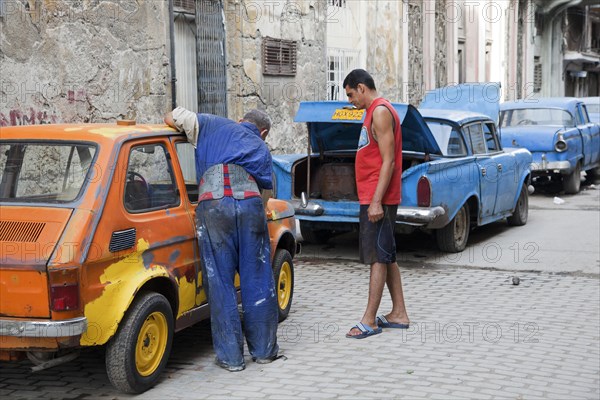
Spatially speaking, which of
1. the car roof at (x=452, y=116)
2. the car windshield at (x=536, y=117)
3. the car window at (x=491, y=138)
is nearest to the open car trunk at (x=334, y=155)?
the car roof at (x=452, y=116)

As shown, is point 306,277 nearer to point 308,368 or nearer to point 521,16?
point 308,368

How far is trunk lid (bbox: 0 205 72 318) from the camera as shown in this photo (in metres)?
4.73

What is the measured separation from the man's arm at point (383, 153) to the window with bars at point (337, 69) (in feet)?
36.1

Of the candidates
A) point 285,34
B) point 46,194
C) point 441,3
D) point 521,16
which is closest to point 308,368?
point 46,194

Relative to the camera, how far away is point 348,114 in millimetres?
9453

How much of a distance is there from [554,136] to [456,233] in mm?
6653

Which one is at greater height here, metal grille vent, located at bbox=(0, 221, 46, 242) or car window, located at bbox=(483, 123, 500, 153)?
car window, located at bbox=(483, 123, 500, 153)

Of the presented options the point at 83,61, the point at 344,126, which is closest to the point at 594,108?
the point at 344,126

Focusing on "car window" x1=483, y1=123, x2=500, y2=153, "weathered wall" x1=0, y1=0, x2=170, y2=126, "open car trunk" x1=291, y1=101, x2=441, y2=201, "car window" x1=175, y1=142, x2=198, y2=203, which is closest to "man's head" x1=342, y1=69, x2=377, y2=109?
"car window" x1=175, y1=142, x2=198, y2=203

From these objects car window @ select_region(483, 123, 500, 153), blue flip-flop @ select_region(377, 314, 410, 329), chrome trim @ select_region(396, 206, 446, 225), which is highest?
car window @ select_region(483, 123, 500, 153)

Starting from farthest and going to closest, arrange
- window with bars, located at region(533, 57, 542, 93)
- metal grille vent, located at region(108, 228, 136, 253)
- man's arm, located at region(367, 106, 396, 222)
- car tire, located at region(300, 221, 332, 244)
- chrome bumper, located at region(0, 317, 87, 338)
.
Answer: window with bars, located at region(533, 57, 542, 93) → car tire, located at region(300, 221, 332, 244) → man's arm, located at region(367, 106, 396, 222) → metal grille vent, located at region(108, 228, 136, 253) → chrome bumper, located at region(0, 317, 87, 338)

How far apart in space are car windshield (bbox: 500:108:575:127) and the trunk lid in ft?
43.4

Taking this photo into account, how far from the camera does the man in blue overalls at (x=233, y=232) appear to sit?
573 centimetres

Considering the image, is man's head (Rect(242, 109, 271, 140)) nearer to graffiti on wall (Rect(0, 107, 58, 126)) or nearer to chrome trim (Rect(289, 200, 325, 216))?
chrome trim (Rect(289, 200, 325, 216))
